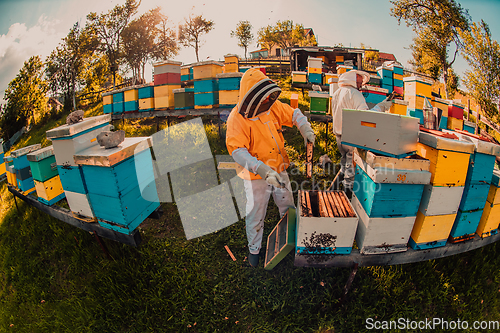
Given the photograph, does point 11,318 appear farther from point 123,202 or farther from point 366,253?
point 366,253

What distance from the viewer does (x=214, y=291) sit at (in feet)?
8.71

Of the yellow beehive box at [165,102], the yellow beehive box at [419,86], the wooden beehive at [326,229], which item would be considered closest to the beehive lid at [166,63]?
the yellow beehive box at [165,102]

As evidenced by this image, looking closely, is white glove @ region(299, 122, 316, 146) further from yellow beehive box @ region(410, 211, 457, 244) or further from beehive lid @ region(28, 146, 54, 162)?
beehive lid @ region(28, 146, 54, 162)

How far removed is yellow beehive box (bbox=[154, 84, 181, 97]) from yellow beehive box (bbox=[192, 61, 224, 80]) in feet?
→ 3.23

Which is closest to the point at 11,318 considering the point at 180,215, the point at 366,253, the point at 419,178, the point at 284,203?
the point at 180,215

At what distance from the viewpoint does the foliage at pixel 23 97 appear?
9789 mm

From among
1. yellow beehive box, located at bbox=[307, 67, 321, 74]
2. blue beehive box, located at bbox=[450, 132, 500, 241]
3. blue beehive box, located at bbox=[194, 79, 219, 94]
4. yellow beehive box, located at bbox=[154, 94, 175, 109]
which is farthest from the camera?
yellow beehive box, located at bbox=[307, 67, 321, 74]

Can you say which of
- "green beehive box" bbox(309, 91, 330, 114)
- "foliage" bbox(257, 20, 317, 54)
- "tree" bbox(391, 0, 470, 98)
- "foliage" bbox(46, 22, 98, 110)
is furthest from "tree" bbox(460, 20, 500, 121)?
"foliage" bbox(257, 20, 317, 54)

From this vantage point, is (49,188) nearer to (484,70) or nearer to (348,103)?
(348,103)

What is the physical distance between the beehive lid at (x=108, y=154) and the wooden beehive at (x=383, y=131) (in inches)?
87.9

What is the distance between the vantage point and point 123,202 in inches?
91.1

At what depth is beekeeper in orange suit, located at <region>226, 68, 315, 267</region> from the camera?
88.8 inches

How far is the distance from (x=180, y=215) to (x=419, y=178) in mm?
3370

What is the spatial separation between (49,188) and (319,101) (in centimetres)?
495
